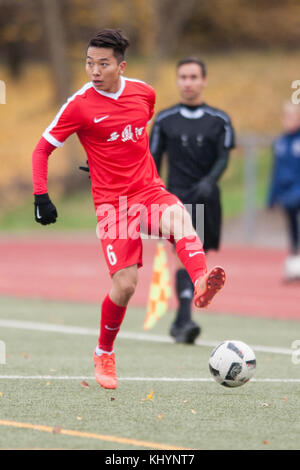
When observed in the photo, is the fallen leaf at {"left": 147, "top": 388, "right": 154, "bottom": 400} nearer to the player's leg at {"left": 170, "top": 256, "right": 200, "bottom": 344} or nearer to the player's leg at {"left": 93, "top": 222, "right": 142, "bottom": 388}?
the player's leg at {"left": 93, "top": 222, "right": 142, "bottom": 388}

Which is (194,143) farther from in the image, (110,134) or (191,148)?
(110,134)

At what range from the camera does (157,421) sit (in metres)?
5.57

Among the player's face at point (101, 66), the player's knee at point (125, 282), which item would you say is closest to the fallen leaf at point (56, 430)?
the player's knee at point (125, 282)

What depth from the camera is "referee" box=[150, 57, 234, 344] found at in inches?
364

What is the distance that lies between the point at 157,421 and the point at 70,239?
1843 centimetres

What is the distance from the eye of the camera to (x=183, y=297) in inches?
368

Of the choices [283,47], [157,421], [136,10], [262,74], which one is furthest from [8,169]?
[157,421]

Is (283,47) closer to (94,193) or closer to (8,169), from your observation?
(8,169)

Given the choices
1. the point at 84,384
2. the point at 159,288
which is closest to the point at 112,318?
the point at 84,384

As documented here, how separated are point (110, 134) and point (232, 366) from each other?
1707mm

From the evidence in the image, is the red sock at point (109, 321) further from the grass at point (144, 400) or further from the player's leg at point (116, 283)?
the grass at point (144, 400)

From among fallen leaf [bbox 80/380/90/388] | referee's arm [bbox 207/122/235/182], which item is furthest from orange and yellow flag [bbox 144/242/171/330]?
fallen leaf [bbox 80/380/90/388]

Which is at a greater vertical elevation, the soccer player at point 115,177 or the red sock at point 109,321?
the soccer player at point 115,177

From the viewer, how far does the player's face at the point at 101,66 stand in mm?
6633
